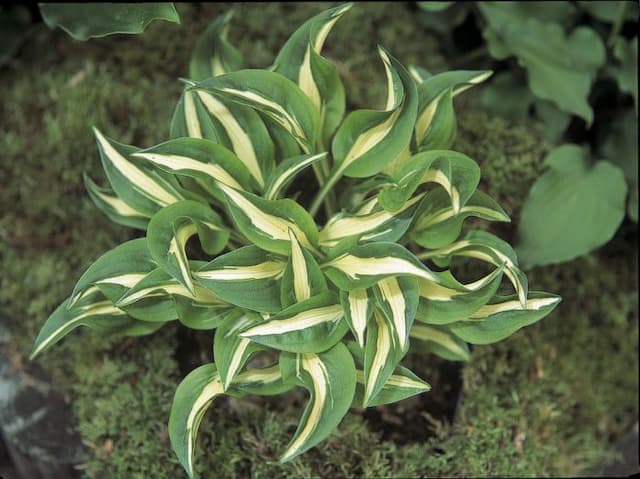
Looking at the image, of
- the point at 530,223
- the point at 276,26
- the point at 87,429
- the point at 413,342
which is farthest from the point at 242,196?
the point at 276,26

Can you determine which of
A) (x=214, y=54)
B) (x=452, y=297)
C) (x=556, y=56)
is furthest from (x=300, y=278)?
(x=556, y=56)

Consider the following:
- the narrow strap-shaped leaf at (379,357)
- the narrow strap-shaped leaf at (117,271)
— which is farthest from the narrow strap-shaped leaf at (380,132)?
the narrow strap-shaped leaf at (117,271)

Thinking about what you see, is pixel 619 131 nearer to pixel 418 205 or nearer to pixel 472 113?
pixel 472 113

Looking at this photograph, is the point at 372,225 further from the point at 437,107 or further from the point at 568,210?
the point at 568,210

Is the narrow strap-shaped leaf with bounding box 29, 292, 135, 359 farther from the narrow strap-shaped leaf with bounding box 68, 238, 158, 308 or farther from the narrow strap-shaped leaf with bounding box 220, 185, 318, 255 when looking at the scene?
the narrow strap-shaped leaf with bounding box 220, 185, 318, 255

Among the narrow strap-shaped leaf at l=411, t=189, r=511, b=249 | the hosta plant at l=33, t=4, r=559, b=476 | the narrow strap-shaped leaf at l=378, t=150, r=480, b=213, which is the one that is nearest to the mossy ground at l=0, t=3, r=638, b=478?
the hosta plant at l=33, t=4, r=559, b=476

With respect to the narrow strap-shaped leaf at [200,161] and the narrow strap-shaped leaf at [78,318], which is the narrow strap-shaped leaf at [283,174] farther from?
the narrow strap-shaped leaf at [78,318]
